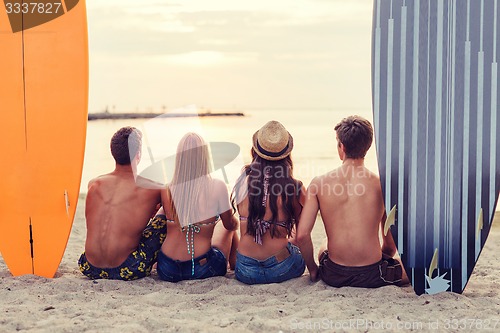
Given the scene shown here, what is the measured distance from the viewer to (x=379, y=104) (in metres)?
3.39

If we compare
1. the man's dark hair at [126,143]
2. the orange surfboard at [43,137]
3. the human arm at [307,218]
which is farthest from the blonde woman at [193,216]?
the orange surfboard at [43,137]

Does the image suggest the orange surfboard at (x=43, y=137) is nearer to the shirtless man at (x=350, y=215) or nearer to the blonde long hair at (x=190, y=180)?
the blonde long hair at (x=190, y=180)

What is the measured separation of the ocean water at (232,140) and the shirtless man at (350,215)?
6129 mm

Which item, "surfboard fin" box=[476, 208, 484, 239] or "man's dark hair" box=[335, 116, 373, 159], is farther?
"surfboard fin" box=[476, 208, 484, 239]

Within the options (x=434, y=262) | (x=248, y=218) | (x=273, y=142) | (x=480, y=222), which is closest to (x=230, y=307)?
(x=248, y=218)

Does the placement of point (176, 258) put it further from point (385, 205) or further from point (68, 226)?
point (385, 205)

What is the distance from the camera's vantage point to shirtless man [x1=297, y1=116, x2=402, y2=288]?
124 inches

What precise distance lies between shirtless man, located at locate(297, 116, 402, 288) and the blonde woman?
50 centimetres

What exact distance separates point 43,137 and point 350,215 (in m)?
1.97

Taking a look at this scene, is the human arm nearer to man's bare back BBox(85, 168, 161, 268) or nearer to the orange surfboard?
man's bare back BBox(85, 168, 161, 268)

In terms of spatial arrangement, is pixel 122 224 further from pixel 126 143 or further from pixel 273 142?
pixel 273 142

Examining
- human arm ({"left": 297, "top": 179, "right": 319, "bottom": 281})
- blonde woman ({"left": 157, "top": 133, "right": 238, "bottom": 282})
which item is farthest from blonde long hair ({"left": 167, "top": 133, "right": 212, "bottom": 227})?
human arm ({"left": 297, "top": 179, "right": 319, "bottom": 281})

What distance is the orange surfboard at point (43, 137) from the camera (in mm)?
3900

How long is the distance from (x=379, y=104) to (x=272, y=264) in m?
1.03
